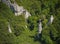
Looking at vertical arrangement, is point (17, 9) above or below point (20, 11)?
above

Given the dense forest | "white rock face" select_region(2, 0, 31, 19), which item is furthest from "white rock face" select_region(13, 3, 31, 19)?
the dense forest

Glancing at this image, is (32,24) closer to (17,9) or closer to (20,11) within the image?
(20,11)

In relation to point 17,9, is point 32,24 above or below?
below

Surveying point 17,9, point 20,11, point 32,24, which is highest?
point 17,9

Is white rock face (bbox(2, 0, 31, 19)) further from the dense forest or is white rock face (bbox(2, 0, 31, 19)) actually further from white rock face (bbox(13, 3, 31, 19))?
the dense forest

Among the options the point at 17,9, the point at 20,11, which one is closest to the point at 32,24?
the point at 20,11

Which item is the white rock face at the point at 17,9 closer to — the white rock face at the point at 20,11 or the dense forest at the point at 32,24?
the white rock face at the point at 20,11

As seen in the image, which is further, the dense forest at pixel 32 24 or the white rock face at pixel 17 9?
the white rock face at pixel 17 9

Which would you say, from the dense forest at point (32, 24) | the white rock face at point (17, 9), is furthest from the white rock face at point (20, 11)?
the dense forest at point (32, 24)

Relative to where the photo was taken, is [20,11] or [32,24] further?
[20,11]
